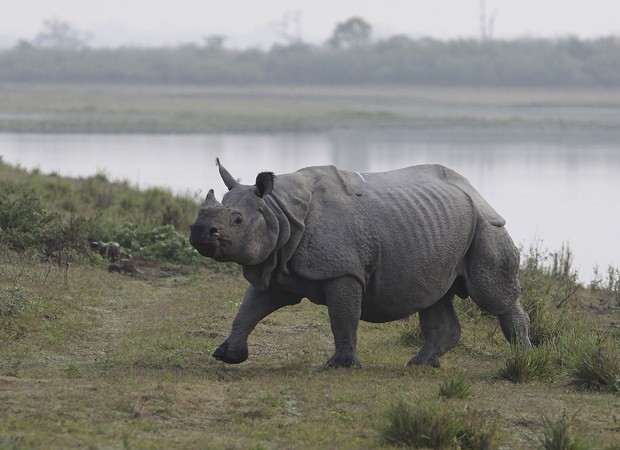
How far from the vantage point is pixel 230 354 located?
29.9ft

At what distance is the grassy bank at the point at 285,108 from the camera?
4778 cm

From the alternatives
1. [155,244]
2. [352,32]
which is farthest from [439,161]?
[352,32]

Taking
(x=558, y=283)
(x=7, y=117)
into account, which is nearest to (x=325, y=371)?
(x=558, y=283)

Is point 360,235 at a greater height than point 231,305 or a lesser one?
greater

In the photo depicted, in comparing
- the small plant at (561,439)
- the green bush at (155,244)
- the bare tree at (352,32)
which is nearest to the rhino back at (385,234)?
the small plant at (561,439)

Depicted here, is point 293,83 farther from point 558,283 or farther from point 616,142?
point 558,283

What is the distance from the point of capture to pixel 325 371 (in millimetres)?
9031

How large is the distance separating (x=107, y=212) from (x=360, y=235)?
8.28 m

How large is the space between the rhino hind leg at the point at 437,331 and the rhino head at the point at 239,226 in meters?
1.65

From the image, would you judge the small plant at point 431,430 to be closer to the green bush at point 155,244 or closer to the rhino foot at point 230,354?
the rhino foot at point 230,354

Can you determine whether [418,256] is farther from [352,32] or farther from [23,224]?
[352,32]

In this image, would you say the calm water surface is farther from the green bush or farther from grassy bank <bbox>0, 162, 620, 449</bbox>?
grassy bank <bbox>0, 162, 620, 449</bbox>

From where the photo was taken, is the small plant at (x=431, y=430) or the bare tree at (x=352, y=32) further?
the bare tree at (x=352, y=32)

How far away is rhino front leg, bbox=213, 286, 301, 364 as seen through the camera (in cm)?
914
